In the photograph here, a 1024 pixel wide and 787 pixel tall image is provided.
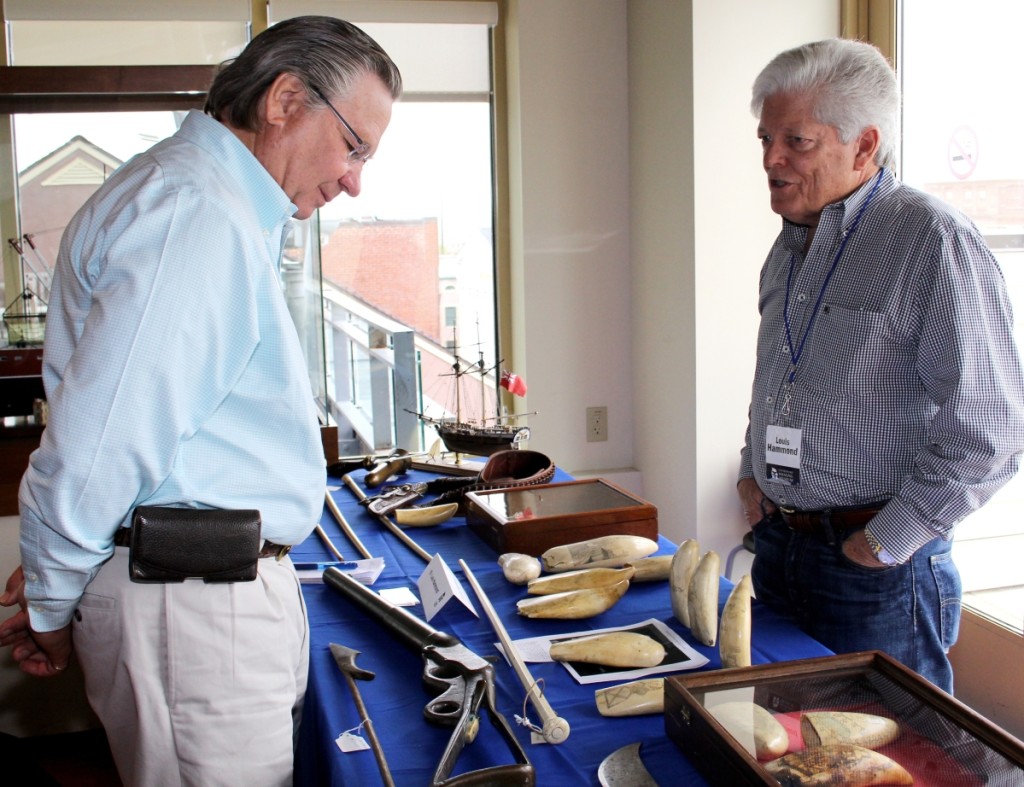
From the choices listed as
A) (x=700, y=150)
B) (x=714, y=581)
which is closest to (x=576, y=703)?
(x=714, y=581)

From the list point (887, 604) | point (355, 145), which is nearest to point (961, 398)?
point (887, 604)

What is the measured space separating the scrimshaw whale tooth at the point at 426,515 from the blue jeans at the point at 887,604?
81cm

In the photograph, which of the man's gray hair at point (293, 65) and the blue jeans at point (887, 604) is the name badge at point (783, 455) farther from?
the man's gray hair at point (293, 65)

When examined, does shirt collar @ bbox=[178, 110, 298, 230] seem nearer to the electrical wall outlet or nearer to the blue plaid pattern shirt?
the blue plaid pattern shirt

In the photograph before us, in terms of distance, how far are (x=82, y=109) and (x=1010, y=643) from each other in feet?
11.0

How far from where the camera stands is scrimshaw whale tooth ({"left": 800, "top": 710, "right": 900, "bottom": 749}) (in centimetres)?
91

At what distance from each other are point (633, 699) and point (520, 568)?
52 cm

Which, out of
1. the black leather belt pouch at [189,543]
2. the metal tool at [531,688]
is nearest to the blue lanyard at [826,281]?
the metal tool at [531,688]

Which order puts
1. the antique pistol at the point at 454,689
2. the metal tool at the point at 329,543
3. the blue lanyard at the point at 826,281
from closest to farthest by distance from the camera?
the antique pistol at the point at 454,689, the blue lanyard at the point at 826,281, the metal tool at the point at 329,543

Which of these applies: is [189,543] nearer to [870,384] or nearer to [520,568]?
[520,568]

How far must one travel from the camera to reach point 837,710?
0.98 meters

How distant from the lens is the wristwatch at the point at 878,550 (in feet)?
4.90

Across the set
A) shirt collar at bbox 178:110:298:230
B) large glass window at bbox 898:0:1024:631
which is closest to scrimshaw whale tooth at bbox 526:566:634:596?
shirt collar at bbox 178:110:298:230

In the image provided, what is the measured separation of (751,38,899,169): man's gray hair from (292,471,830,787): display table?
86 cm
